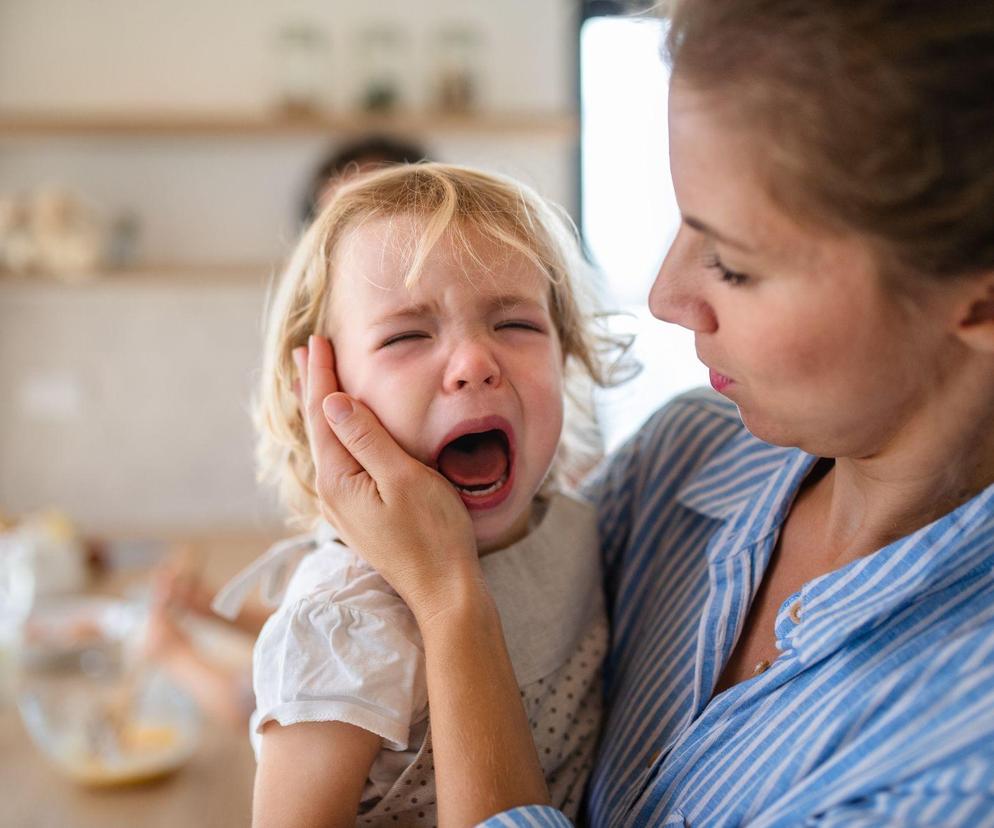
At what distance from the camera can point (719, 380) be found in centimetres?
86

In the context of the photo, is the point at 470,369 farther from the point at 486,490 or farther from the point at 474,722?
the point at 474,722

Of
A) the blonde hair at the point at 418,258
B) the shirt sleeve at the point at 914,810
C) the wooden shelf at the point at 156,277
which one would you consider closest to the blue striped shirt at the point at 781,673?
the shirt sleeve at the point at 914,810

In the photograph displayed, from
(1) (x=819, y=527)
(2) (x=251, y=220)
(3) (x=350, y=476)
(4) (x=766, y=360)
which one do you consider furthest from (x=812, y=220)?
(2) (x=251, y=220)

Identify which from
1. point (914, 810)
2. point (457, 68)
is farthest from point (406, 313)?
point (457, 68)

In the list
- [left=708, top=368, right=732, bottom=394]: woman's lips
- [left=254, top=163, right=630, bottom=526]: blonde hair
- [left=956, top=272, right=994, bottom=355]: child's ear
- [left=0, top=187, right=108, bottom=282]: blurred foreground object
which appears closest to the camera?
[left=956, top=272, right=994, bottom=355]: child's ear

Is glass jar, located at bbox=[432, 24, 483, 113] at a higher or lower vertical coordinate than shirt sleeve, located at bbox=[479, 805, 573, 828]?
higher

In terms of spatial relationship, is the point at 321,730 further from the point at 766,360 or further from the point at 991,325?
the point at 991,325

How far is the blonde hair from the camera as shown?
1.05 meters

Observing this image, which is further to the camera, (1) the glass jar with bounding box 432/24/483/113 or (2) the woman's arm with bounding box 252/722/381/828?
(1) the glass jar with bounding box 432/24/483/113

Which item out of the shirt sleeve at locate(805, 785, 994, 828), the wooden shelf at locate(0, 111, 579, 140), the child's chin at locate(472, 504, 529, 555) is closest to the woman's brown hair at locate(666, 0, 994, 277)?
the shirt sleeve at locate(805, 785, 994, 828)

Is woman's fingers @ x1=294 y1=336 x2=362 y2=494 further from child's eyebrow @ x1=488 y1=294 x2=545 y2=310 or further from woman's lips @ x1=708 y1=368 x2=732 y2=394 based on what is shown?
woman's lips @ x1=708 y1=368 x2=732 y2=394

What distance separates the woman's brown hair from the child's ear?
20 mm

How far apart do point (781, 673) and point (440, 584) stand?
302 millimetres

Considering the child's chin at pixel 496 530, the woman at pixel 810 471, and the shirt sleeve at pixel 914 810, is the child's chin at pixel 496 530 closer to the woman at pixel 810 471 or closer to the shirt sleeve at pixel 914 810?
the woman at pixel 810 471
